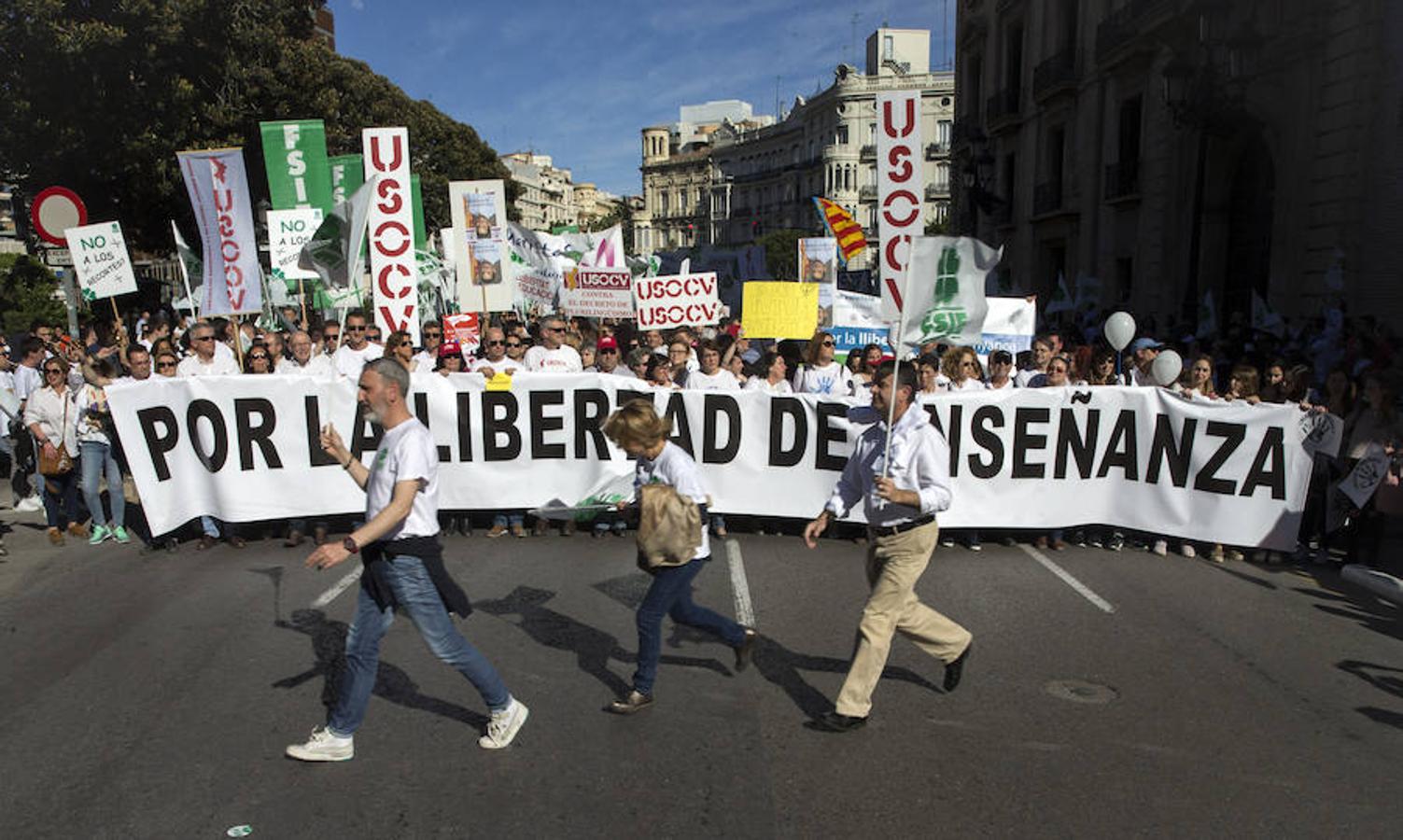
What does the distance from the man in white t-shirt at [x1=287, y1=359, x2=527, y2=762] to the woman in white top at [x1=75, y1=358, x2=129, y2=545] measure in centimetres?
496

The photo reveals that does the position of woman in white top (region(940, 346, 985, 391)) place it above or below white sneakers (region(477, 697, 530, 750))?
above

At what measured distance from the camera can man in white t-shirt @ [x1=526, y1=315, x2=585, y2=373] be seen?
9.47 meters

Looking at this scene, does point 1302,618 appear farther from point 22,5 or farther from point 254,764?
point 22,5

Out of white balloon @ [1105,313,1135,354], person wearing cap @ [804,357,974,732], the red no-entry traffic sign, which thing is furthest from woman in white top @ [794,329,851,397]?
the red no-entry traffic sign

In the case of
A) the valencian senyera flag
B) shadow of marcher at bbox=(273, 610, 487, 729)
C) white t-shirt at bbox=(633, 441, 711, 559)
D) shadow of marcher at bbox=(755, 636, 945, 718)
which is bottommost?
shadow of marcher at bbox=(755, 636, 945, 718)

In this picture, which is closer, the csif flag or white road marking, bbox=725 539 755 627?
white road marking, bbox=725 539 755 627

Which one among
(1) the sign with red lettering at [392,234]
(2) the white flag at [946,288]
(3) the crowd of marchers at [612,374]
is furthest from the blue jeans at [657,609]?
(1) the sign with red lettering at [392,234]

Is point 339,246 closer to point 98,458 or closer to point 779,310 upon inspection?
point 98,458

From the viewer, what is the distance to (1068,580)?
7.05 meters

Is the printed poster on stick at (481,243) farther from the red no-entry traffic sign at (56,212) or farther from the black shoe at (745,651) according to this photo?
the black shoe at (745,651)

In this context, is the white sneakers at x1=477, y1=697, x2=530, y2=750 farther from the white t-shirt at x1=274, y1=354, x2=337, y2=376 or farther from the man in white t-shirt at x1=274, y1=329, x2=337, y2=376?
the man in white t-shirt at x1=274, y1=329, x2=337, y2=376

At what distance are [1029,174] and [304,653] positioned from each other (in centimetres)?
2892

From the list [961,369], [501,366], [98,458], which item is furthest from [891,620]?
[98,458]

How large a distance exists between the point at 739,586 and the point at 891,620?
7.70ft
